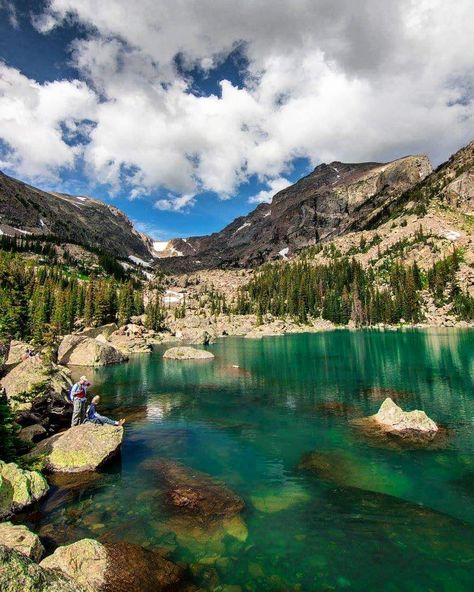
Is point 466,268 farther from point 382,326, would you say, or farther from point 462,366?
point 462,366

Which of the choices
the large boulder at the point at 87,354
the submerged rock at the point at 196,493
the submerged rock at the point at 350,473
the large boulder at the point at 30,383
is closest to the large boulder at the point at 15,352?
the large boulder at the point at 30,383

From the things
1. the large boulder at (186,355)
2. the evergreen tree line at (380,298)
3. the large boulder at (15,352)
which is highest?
the evergreen tree line at (380,298)

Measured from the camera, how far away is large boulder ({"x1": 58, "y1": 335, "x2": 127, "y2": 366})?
72.1 meters

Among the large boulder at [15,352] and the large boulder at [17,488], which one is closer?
the large boulder at [17,488]

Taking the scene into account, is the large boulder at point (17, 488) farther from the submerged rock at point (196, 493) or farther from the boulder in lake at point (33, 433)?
the boulder in lake at point (33, 433)

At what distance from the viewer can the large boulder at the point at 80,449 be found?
21.4 m

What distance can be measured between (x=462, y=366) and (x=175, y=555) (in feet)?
181

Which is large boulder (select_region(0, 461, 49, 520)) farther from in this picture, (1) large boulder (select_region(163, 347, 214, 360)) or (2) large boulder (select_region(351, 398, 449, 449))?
(1) large boulder (select_region(163, 347, 214, 360))

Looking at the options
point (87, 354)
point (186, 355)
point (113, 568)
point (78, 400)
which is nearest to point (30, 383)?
point (78, 400)

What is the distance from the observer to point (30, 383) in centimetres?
3111

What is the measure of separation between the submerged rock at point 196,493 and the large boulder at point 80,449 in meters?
2.72

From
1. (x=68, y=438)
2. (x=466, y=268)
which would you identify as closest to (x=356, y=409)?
(x=68, y=438)

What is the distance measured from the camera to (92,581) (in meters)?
11.3

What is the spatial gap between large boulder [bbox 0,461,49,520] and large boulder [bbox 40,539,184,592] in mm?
6050
